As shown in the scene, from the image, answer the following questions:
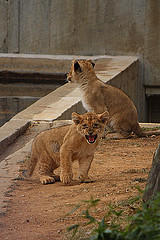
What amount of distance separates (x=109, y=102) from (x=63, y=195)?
4175 mm

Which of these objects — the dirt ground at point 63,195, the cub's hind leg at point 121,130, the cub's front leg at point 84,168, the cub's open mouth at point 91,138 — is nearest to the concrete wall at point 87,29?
the cub's hind leg at point 121,130

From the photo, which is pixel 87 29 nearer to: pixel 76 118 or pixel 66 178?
pixel 76 118

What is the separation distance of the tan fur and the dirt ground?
145 centimetres

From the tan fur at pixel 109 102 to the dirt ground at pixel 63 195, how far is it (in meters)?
1.45

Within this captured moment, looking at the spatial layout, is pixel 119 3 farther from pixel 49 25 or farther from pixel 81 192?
pixel 81 192

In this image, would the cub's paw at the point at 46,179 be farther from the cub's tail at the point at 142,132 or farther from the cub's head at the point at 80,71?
the cub's head at the point at 80,71

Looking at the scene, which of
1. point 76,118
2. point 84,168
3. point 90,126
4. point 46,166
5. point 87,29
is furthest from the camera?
point 87,29

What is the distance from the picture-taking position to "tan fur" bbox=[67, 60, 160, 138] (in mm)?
8852

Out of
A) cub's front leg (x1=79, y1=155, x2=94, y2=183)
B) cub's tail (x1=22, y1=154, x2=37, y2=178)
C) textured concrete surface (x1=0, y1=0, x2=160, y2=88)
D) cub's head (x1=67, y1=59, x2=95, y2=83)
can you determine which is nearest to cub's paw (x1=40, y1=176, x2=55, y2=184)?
cub's tail (x1=22, y1=154, x2=37, y2=178)

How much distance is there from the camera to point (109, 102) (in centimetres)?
898

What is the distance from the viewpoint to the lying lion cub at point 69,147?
543cm

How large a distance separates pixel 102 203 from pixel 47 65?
11.5 m

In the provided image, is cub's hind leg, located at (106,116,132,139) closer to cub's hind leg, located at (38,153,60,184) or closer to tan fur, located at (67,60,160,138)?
tan fur, located at (67,60,160,138)

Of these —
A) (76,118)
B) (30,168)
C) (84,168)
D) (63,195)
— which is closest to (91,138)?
(76,118)
